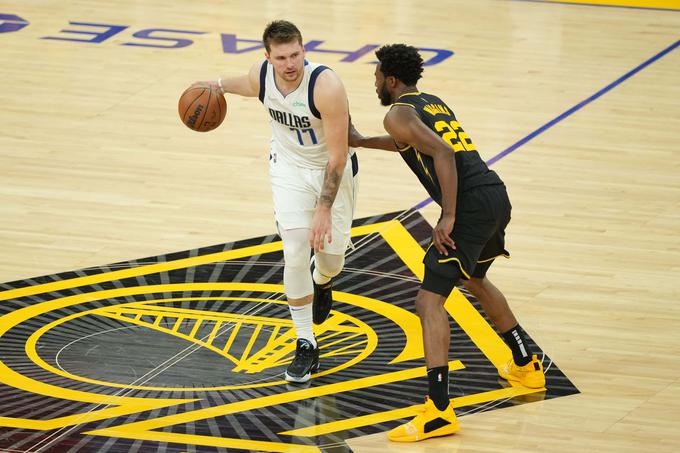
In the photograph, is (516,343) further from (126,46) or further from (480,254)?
→ (126,46)

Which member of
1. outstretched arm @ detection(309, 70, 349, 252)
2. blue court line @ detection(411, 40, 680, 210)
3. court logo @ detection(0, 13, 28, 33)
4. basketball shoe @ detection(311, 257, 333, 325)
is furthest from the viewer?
court logo @ detection(0, 13, 28, 33)


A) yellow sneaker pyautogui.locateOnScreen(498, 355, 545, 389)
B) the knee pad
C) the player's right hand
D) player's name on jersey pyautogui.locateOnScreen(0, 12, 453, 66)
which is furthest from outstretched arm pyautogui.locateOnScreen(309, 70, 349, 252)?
player's name on jersey pyautogui.locateOnScreen(0, 12, 453, 66)

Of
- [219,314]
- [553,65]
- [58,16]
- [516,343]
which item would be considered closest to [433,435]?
[516,343]

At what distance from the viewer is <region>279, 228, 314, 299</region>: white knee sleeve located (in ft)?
17.2

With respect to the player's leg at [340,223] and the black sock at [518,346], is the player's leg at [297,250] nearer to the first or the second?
the player's leg at [340,223]

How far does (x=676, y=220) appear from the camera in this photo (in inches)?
290

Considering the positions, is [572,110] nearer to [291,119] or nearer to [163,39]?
[163,39]

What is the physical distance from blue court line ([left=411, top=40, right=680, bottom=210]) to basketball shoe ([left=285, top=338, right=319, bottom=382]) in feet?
7.67

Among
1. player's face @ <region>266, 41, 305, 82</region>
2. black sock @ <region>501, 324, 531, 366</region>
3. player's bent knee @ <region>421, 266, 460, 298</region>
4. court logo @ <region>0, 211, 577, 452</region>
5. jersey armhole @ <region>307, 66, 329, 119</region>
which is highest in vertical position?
player's face @ <region>266, 41, 305, 82</region>

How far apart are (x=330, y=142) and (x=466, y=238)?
0.70 metres

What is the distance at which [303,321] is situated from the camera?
5.45 metres

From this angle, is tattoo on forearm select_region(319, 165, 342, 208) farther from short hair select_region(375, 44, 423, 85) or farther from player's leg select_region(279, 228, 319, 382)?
short hair select_region(375, 44, 423, 85)

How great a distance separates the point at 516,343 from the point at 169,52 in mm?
6409

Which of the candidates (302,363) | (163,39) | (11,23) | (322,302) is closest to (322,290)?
(322,302)
